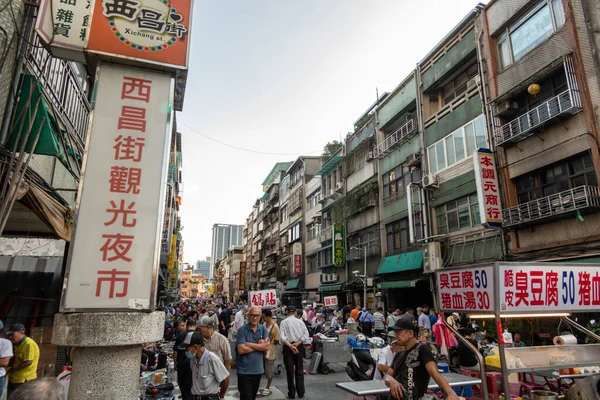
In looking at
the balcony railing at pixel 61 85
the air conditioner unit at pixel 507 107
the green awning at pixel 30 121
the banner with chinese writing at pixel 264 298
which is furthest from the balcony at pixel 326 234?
the green awning at pixel 30 121

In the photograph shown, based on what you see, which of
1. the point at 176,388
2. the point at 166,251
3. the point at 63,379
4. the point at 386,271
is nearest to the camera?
the point at 63,379

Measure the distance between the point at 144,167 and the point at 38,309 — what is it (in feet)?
24.1

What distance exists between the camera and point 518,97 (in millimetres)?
17016

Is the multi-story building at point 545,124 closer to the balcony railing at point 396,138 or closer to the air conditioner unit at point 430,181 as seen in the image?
the air conditioner unit at point 430,181

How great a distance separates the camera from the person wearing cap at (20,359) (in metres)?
5.98

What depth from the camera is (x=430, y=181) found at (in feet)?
69.9

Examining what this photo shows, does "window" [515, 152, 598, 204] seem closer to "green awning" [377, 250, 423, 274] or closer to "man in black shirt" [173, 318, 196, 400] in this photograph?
"green awning" [377, 250, 423, 274]

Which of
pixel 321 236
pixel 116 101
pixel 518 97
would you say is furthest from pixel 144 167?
pixel 321 236

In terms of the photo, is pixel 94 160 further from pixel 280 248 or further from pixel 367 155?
pixel 280 248

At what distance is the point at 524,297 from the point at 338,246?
1062 inches

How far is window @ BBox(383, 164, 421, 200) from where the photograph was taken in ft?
78.9

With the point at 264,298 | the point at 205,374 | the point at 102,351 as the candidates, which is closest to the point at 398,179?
the point at 264,298

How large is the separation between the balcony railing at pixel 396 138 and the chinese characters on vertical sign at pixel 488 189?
24.8 ft

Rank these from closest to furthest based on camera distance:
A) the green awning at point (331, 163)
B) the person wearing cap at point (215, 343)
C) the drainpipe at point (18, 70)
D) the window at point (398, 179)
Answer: the drainpipe at point (18, 70) < the person wearing cap at point (215, 343) < the window at point (398, 179) < the green awning at point (331, 163)
